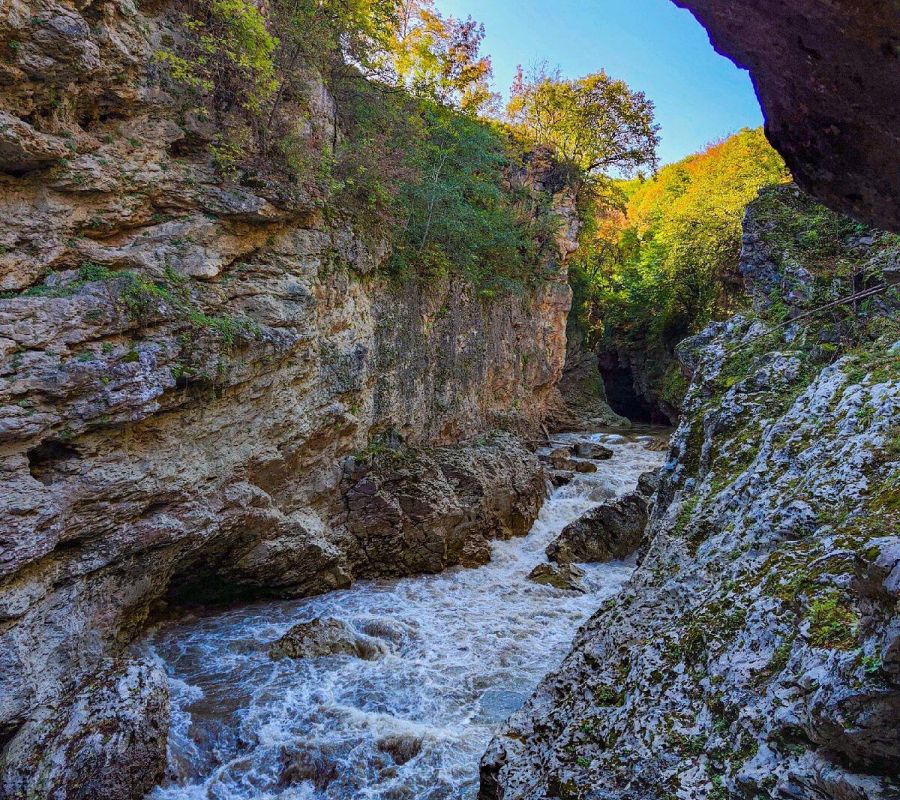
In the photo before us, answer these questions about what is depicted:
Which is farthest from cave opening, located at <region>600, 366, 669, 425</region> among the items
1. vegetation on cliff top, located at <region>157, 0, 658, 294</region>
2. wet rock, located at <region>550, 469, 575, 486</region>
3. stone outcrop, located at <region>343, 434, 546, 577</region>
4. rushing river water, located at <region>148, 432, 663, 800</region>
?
rushing river water, located at <region>148, 432, 663, 800</region>

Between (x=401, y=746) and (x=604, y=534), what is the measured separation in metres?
7.18

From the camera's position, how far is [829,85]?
264 centimetres

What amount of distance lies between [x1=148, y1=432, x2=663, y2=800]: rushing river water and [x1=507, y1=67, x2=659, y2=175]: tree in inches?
752

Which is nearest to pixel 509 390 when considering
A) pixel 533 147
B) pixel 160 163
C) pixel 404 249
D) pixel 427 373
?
pixel 427 373

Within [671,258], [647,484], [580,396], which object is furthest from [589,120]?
[647,484]

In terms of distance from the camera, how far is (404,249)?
1290cm

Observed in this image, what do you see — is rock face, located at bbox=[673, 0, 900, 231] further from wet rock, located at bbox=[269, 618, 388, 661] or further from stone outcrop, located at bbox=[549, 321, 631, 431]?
stone outcrop, located at bbox=[549, 321, 631, 431]

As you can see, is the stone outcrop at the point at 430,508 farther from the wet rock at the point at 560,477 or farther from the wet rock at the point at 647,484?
the wet rock at the point at 560,477

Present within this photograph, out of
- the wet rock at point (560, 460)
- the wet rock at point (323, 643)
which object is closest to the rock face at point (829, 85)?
the wet rock at point (323, 643)

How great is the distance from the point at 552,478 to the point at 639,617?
12.3m

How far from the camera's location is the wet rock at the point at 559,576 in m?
10.8

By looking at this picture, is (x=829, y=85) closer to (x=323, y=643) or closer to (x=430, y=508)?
(x=323, y=643)

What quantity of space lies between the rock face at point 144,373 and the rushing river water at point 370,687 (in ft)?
2.09

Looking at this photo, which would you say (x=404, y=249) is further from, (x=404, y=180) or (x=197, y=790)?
(x=197, y=790)
